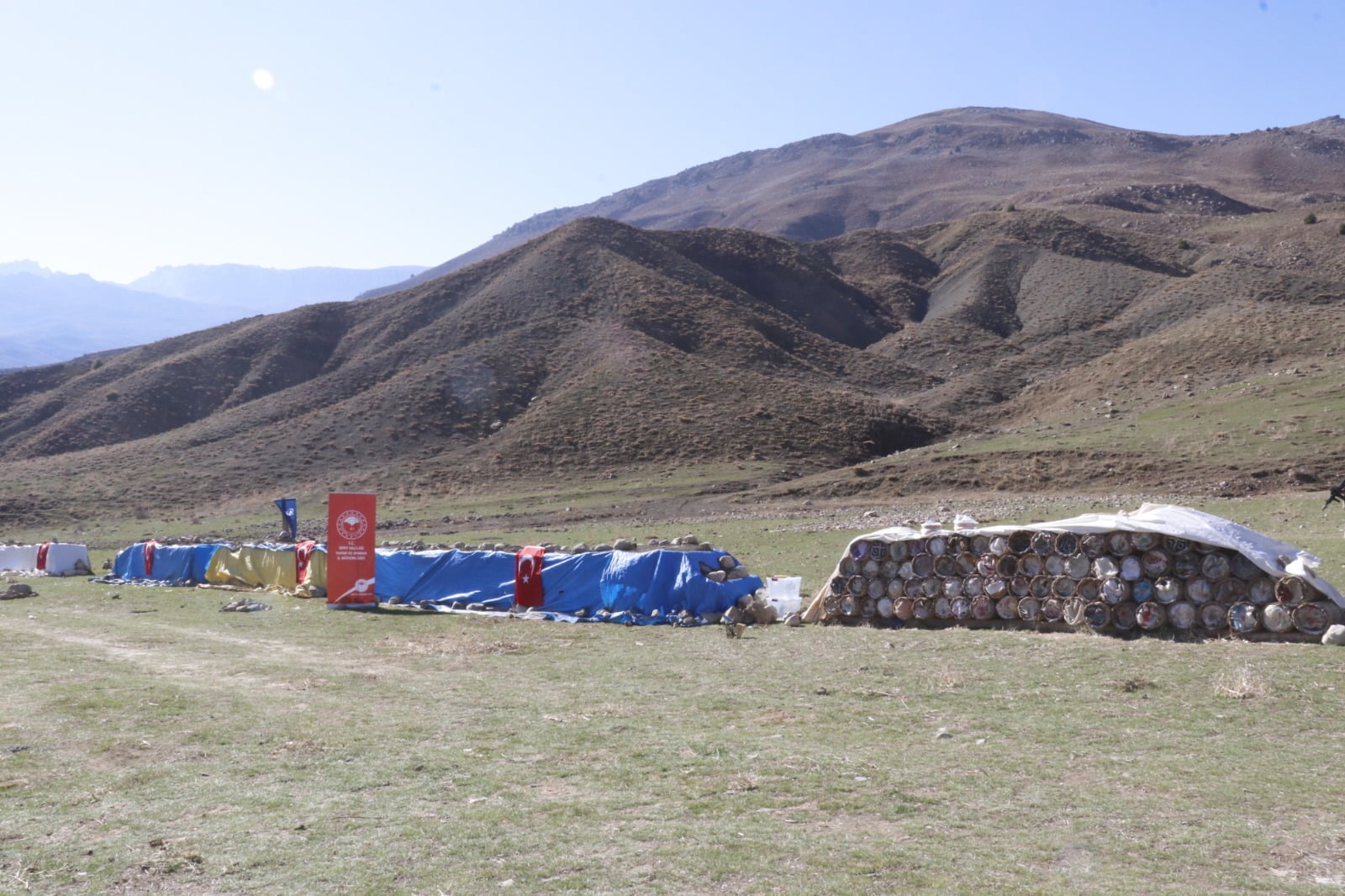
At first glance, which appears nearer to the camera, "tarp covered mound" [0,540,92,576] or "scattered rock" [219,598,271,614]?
"scattered rock" [219,598,271,614]

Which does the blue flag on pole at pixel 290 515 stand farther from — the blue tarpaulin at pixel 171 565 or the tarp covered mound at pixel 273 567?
the tarp covered mound at pixel 273 567

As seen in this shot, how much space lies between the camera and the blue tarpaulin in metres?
27.0

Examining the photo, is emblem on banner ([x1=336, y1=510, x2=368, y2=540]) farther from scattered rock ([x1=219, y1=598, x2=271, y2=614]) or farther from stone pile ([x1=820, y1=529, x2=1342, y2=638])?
stone pile ([x1=820, y1=529, x2=1342, y2=638])

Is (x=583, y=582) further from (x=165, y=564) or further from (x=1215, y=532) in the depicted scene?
(x=165, y=564)

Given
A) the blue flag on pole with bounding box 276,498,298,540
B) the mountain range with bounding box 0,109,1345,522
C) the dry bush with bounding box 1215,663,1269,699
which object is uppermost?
the mountain range with bounding box 0,109,1345,522

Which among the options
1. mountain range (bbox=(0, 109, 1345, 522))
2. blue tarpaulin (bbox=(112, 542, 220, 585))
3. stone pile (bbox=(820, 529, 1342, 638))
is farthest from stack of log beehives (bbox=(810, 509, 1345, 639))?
mountain range (bbox=(0, 109, 1345, 522))

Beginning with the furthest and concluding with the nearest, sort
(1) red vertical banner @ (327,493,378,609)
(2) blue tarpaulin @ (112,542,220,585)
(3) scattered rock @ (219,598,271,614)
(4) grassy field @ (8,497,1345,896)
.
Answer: (2) blue tarpaulin @ (112,542,220,585), (1) red vertical banner @ (327,493,378,609), (3) scattered rock @ (219,598,271,614), (4) grassy field @ (8,497,1345,896)

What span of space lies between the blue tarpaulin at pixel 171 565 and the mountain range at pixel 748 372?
23.5 meters

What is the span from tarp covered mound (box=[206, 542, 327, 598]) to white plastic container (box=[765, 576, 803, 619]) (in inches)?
418

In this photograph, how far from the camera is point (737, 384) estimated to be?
63.4m

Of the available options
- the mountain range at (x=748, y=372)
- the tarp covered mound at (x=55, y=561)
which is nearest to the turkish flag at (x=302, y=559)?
the tarp covered mound at (x=55, y=561)

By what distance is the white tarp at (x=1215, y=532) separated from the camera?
12227 millimetres

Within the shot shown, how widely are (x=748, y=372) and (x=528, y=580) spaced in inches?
1911

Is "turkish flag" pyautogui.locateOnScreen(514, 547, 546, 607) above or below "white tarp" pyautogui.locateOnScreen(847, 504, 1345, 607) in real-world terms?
below
